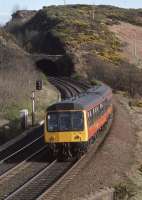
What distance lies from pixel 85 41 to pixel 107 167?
8323 cm

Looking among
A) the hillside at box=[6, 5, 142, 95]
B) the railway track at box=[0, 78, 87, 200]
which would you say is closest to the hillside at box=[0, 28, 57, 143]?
the railway track at box=[0, 78, 87, 200]

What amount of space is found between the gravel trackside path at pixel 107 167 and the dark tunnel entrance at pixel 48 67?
61.1 m

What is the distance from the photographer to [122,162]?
89.6 ft

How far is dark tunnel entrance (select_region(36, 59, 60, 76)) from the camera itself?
9839cm

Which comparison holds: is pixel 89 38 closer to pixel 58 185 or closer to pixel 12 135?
pixel 12 135

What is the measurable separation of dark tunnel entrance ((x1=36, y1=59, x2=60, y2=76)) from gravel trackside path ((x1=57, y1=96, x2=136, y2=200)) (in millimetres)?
61087

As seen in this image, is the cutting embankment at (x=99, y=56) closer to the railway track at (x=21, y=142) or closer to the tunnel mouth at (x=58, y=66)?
the tunnel mouth at (x=58, y=66)

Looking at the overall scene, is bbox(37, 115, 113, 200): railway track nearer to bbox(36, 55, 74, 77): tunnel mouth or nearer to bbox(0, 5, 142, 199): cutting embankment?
bbox(0, 5, 142, 199): cutting embankment

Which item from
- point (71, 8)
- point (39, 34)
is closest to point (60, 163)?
point (39, 34)

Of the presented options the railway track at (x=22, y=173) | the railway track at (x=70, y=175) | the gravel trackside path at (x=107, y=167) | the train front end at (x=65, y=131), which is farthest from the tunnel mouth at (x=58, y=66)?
the train front end at (x=65, y=131)

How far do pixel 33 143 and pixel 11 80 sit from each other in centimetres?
1886

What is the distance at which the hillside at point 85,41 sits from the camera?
258ft

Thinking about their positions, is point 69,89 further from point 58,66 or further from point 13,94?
point 58,66

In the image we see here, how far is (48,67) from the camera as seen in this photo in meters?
101
